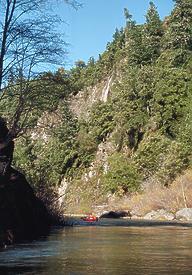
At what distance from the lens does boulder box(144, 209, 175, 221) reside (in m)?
53.9

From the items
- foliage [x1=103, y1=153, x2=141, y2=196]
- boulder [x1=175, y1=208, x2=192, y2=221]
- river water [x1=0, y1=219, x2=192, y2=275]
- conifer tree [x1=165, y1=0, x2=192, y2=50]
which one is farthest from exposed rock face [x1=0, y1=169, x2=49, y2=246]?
conifer tree [x1=165, y1=0, x2=192, y2=50]

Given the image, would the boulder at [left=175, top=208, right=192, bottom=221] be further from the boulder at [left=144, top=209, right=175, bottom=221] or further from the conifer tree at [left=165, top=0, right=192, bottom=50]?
the conifer tree at [left=165, top=0, right=192, bottom=50]

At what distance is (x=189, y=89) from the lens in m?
79.0

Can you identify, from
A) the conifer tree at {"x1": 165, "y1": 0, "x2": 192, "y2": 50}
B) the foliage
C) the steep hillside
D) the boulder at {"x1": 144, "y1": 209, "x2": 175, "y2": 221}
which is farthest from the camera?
the conifer tree at {"x1": 165, "y1": 0, "x2": 192, "y2": 50}

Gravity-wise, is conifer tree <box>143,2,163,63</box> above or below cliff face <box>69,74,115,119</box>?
above

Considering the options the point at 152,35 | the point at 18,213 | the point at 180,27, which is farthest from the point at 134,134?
the point at 18,213

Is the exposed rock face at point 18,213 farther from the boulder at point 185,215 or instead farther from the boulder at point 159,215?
the boulder at point 159,215

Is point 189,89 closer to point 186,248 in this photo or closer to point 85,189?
point 85,189

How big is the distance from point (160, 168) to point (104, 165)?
17553 mm

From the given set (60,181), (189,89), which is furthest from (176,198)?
(60,181)

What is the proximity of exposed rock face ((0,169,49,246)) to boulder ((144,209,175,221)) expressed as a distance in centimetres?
3123

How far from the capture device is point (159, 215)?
56.4m

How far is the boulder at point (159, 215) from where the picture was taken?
53.9m

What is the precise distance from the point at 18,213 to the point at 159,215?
38213 mm
